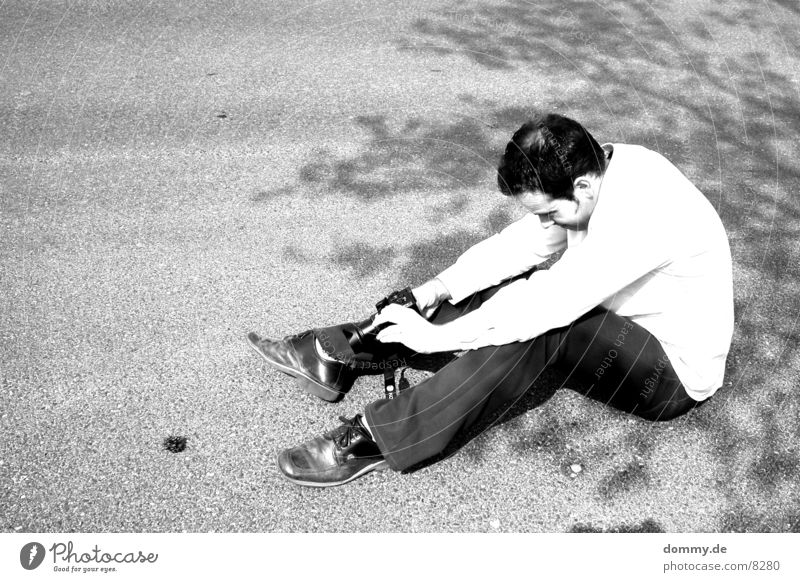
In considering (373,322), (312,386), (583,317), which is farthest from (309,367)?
(583,317)

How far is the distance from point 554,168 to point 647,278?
1.69 ft

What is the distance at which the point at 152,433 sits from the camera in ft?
9.49

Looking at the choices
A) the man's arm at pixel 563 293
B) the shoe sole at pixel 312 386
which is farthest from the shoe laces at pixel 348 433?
the man's arm at pixel 563 293

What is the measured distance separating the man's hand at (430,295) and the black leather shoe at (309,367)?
0.39 m

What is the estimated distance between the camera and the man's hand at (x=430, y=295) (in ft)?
9.91

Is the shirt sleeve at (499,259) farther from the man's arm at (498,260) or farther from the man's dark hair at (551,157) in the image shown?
the man's dark hair at (551,157)

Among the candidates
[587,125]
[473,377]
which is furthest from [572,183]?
[587,125]

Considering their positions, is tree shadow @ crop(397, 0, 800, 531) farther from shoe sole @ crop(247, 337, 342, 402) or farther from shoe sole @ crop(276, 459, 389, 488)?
shoe sole @ crop(247, 337, 342, 402)

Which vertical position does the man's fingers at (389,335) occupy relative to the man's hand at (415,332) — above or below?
below

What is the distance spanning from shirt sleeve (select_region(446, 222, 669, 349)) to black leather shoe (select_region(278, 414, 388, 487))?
56 centimetres
